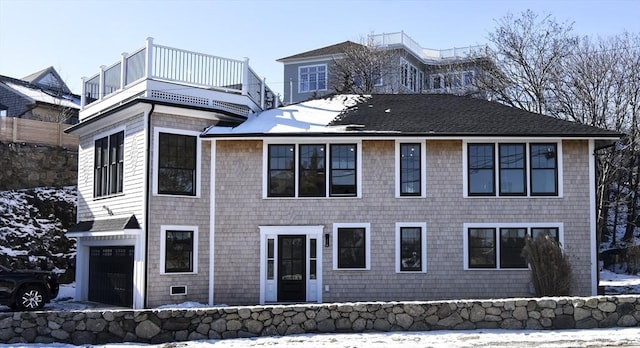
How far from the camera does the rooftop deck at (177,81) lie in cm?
2000

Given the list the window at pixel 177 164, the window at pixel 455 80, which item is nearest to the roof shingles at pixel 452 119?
the window at pixel 177 164

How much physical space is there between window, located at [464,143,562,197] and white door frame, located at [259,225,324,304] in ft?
15.1

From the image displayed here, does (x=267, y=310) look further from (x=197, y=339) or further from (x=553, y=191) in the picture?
(x=553, y=191)

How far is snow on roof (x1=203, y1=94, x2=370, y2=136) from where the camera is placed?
2008 cm

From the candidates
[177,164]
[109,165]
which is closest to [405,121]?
[177,164]

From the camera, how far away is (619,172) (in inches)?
1366

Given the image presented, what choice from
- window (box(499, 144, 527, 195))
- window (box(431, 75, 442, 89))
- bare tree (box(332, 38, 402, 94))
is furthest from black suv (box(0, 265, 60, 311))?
window (box(431, 75, 442, 89))

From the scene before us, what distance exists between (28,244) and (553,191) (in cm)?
2036

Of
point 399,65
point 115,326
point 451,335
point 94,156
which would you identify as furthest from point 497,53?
point 115,326

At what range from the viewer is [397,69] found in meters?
42.3

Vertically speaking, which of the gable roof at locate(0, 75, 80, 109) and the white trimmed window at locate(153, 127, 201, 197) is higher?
the gable roof at locate(0, 75, 80, 109)

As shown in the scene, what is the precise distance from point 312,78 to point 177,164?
2668 centimetres

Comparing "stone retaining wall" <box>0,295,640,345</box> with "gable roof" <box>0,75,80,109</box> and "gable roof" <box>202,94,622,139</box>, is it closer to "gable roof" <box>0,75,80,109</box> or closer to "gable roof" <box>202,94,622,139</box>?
"gable roof" <box>202,94,622,139</box>

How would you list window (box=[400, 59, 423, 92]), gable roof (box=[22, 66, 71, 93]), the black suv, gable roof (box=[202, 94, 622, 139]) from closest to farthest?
the black suv → gable roof (box=[202, 94, 622, 139]) → window (box=[400, 59, 423, 92]) → gable roof (box=[22, 66, 71, 93])
